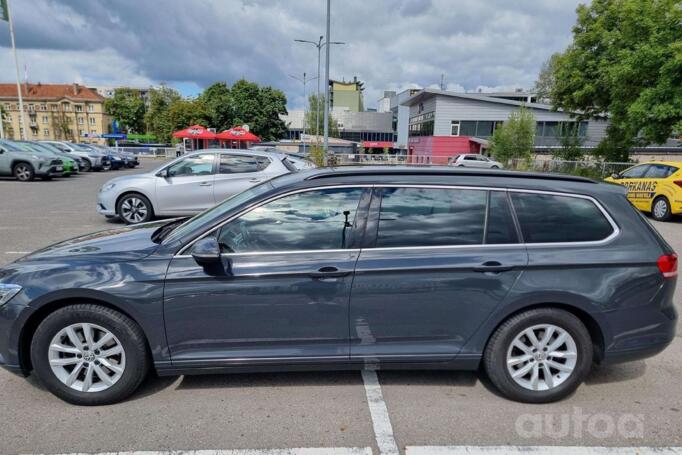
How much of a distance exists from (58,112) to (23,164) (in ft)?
295

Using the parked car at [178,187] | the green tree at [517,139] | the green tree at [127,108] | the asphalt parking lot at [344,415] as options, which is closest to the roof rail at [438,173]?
the asphalt parking lot at [344,415]

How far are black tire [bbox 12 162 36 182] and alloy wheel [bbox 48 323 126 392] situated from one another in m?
18.1

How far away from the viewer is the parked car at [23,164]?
17.1 metres

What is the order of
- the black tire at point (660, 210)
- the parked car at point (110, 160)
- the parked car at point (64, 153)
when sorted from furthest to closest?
1. the parked car at point (110, 160)
2. the parked car at point (64, 153)
3. the black tire at point (660, 210)

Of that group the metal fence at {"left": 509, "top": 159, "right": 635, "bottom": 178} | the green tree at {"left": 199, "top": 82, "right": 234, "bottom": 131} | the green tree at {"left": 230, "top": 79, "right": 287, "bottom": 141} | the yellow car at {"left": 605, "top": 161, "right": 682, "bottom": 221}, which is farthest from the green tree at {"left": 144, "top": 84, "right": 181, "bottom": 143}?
the yellow car at {"left": 605, "top": 161, "right": 682, "bottom": 221}

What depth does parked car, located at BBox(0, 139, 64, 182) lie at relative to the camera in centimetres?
1712

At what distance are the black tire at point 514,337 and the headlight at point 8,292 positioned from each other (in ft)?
A: 10.7

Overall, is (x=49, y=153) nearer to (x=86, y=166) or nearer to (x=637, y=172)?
(x=86, y=166)

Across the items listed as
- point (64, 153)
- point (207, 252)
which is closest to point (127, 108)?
point (64, 153)

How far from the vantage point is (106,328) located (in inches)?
113

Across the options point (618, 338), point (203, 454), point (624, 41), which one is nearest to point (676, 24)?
point (624, 41)

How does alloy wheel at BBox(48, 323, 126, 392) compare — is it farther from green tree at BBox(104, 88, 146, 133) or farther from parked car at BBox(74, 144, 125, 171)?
green tree at BBox(104, 88, 146, 133)

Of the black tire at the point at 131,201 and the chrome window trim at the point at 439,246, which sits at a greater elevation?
the chrome window trim at the point at 439,246

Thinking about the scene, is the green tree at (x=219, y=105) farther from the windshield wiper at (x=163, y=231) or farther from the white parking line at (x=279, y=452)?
the white parking line at (x=279, y=452)
